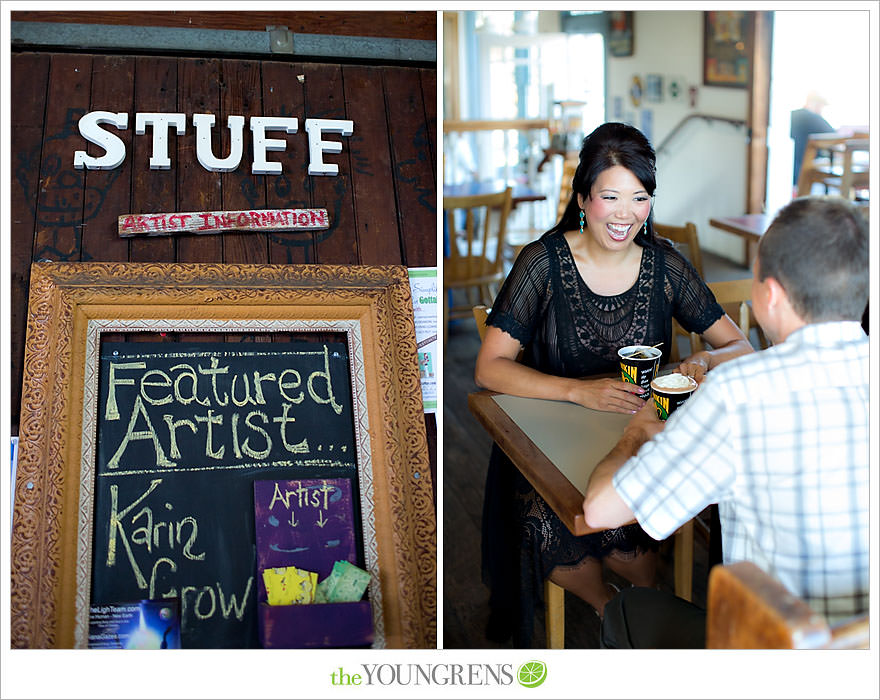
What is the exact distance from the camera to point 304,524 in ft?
4.79

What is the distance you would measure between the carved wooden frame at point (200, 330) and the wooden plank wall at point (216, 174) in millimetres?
63

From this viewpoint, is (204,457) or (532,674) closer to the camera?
(532,674)

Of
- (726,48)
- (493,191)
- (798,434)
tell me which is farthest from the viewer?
(726,48)

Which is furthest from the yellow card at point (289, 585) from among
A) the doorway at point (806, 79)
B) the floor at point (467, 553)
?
the doorway at point (806, 79)

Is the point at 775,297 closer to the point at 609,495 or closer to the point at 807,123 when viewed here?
the point at 609,495

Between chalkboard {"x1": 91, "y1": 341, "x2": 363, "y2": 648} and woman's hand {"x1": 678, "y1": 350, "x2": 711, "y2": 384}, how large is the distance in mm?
724

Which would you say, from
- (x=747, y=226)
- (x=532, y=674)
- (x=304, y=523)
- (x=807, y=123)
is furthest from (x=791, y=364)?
(x=807, y=123)

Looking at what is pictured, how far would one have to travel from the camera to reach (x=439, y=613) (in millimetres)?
1404

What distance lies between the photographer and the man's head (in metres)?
1.14

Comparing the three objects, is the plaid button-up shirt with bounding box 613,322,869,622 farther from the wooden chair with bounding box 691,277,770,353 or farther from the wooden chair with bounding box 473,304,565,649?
the wooden chair with bounding box 691,277,770,353

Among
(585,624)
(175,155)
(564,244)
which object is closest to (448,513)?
(585,624)

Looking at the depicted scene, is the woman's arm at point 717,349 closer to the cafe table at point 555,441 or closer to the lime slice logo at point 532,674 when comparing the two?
the cafe table at point 555,441

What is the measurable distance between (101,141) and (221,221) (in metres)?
0.27

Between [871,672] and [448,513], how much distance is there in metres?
1.93
